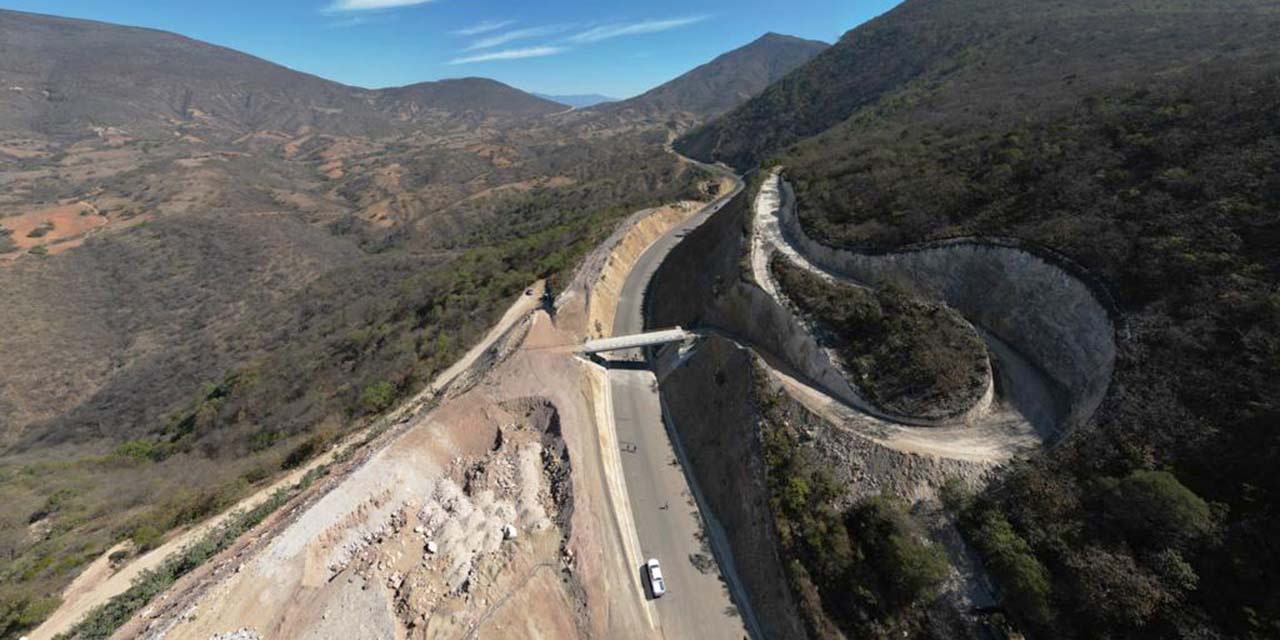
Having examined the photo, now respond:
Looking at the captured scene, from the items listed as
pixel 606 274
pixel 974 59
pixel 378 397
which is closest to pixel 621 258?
pixel 606 274

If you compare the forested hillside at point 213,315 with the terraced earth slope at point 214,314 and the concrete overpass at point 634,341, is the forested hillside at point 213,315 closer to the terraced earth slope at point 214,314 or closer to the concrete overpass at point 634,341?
the terraced earth slope at point 214,314

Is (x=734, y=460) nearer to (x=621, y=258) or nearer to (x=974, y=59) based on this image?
(x=621, y=258)

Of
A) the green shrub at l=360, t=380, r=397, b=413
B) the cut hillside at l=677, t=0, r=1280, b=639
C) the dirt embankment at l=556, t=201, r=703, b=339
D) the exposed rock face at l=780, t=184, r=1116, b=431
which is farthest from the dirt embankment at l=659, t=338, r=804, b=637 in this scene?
the green shrub at l=360, t=380, r=397, b=413

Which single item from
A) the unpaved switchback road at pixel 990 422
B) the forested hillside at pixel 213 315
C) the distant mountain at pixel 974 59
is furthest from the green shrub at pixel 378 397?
the distant mountain at pixel 974 59

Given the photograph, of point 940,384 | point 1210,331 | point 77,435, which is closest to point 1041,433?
point 940,384

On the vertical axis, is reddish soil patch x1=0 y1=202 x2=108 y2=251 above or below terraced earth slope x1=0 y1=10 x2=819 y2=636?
above

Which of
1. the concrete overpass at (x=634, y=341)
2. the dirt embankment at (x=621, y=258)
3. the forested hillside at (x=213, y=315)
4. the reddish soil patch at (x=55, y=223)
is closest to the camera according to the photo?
the forested hillside at (x=213, y=315)

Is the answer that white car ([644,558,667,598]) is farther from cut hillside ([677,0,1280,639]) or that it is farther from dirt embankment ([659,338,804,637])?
cut hillside ([677,0,1280,639])
